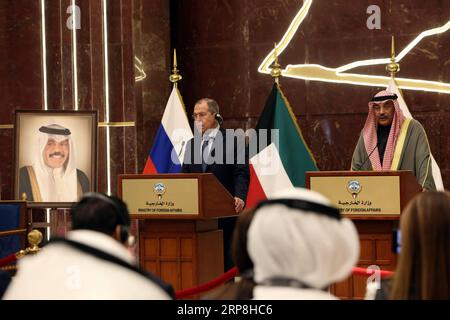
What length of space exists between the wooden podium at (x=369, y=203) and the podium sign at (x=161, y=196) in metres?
0.90

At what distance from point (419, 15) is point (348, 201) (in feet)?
11.4

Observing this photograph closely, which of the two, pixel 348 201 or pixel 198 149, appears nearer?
pixel 348 201

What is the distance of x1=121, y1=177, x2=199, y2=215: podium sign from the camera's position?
598 cm

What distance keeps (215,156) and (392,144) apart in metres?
1.41

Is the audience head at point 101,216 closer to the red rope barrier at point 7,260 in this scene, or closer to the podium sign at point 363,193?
the podium sign at point 363,193

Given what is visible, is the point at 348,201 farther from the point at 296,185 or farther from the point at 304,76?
the point at 304,76

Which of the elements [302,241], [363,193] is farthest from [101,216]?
[363,193]

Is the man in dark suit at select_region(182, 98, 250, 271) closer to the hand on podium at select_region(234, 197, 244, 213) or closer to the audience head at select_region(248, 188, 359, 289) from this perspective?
the hand on podium at select_region(234, 197, 244, 213)

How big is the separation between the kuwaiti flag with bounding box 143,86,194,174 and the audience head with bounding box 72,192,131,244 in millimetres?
4731

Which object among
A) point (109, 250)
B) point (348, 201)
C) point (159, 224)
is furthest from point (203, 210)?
point (109, 250)

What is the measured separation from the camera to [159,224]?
20.4ft

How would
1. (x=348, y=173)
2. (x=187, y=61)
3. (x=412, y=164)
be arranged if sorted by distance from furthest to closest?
(x=187, y=61) < (x=412, y=164) < (x=348, y=173)

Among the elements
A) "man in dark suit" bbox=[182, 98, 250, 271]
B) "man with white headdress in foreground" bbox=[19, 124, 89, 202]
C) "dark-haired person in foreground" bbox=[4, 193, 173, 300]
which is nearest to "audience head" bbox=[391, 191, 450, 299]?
"dark-haired person in foreground" bbox=[4, 193, 173, 300]

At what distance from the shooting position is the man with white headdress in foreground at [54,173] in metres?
7.79
